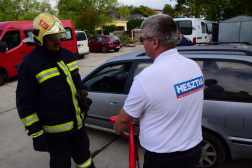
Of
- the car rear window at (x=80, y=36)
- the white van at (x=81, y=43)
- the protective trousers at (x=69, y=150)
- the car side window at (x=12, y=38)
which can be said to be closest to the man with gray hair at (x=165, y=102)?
the protective trousers at (x=69, y=150)

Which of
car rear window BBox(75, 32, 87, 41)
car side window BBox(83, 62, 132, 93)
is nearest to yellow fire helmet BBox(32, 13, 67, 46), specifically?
car side window BBox(83, 62, 132, 93)

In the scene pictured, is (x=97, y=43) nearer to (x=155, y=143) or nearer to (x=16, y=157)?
(x=16, y=157)

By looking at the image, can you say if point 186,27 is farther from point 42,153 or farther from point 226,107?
point 42,153

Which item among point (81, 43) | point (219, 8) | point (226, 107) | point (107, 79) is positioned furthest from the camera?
point (219, 8)

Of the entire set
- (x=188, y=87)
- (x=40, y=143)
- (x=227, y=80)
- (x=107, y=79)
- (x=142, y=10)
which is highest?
(x=142, y=10)

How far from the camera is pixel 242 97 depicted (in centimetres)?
223

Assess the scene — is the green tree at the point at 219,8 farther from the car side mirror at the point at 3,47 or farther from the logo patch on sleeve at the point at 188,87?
the logo patch on sleeve at the point at 188,87

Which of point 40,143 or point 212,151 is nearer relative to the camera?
point 40,143

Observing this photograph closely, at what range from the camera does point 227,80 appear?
7.64 ft

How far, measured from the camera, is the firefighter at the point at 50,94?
178cm

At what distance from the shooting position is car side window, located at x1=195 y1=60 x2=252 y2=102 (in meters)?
2.24

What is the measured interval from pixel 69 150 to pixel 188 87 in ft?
Result: 4.64

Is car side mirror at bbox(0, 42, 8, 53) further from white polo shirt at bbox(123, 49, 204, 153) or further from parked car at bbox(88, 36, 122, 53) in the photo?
parked car at bbox(88, 36, 122, 53)

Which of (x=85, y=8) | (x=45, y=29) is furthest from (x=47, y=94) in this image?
(x=85, y=8)
